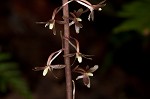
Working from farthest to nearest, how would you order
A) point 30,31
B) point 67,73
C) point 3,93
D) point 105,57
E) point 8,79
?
point 30,31
point 105,57
point 3,93
point 8,79
point 67,73

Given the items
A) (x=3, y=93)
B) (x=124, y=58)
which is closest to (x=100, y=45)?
(x=124, y=58)

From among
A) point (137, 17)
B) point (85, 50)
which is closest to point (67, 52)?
point (137, 17)

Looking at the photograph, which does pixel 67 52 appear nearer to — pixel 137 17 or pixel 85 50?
pixel 137 17

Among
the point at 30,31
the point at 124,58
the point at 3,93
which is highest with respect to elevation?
the point at 30,31

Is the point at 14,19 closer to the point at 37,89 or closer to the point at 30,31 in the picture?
the point at 30,31

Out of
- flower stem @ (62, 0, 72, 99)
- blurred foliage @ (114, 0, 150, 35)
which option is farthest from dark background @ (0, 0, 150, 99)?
flower stem @ (62, 0, 72, 99)

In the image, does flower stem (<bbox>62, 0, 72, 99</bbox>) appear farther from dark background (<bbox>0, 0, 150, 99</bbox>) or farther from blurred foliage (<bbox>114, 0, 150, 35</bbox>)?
dark background (<bbox>0, 0, 150, 99</bbox>)

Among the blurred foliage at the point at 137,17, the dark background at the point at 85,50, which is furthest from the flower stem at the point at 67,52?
the dark background at the point at 85,50

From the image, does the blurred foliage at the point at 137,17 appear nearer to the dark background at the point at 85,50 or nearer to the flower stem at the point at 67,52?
the dark background at the point at 85,50
